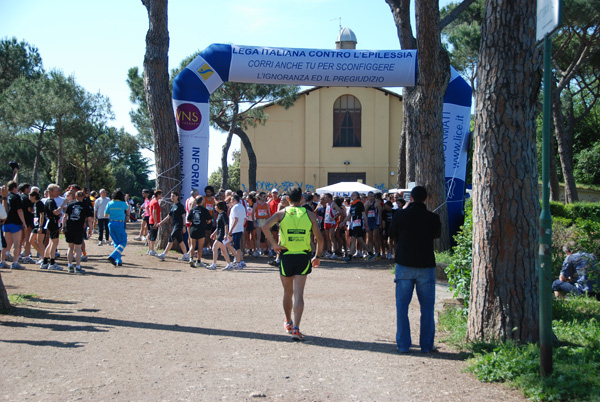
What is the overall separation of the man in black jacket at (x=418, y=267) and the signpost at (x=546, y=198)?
1.45m

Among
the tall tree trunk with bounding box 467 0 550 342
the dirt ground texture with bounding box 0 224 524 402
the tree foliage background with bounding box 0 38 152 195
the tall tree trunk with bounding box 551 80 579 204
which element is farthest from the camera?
the tree foliage background with bounding box 0 38 152 195

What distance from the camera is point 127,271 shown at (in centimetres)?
1228

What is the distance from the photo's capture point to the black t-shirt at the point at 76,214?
11.4m

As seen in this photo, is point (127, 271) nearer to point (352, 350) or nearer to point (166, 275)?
point (166, 275)

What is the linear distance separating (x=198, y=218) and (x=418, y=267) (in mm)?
7628

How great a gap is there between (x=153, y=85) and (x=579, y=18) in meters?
18.5

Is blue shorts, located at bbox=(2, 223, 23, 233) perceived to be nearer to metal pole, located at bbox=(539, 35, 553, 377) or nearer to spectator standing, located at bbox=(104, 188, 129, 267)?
spectator standing, located at bbox=(104, 188, 129, 267)

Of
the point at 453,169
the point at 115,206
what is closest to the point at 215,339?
the point at 115,206

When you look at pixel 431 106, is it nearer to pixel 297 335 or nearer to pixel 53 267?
pixel 297 335

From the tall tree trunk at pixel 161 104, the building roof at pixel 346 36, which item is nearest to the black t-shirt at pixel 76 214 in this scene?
the tall tree trunk at pixel 161 104

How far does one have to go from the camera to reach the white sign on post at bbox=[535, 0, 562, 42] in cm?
444

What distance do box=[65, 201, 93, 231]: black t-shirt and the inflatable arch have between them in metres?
4.05

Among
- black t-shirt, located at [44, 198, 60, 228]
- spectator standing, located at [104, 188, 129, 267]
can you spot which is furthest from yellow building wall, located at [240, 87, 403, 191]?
black t-shirt, located at [44, 198, 60, 228]

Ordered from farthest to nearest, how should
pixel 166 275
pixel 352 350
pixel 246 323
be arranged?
pixel 166 275 < pixel 246 323 < pixel 352 350
